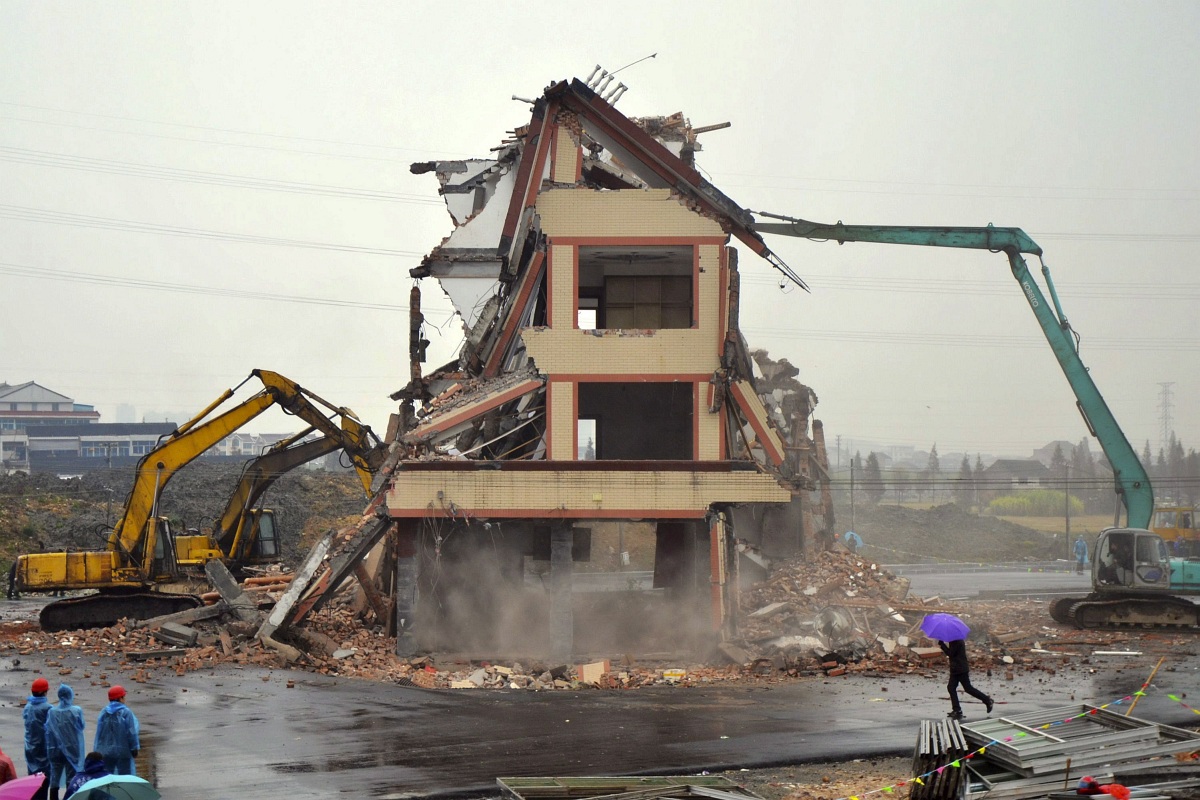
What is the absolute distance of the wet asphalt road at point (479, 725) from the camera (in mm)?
14273

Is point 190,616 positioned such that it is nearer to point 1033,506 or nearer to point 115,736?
point 115,736

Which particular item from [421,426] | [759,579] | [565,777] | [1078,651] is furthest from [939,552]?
[565,777]

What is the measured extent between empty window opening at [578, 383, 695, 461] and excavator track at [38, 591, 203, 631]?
43.1 ft

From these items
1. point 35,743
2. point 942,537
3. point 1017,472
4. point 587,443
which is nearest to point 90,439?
point 587,443

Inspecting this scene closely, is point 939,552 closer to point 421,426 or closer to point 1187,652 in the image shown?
point 1187,652

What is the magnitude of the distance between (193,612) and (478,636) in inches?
261

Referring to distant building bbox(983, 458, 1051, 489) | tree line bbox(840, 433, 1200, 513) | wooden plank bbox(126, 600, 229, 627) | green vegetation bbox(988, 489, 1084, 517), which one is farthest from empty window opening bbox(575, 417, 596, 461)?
distant building bbox(983, 458, 1051, 489)

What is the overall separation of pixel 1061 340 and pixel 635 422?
1264 centimetres

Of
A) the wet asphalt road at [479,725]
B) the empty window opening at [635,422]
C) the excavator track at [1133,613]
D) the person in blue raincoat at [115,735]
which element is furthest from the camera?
the empty window opening at [635,422]

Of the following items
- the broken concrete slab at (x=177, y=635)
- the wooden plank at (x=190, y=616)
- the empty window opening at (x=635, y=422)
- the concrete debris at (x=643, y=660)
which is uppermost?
the empty window opening at (x=635, y=422)

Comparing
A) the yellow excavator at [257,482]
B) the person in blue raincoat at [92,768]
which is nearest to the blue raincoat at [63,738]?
the person in blue raincoat at [92,768]

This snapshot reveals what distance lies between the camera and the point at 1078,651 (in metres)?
26.1

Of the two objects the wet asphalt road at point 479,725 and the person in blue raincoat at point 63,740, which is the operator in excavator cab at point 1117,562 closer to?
the wet asphalt road at point 479,725

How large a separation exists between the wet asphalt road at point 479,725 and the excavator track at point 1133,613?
6107mm
